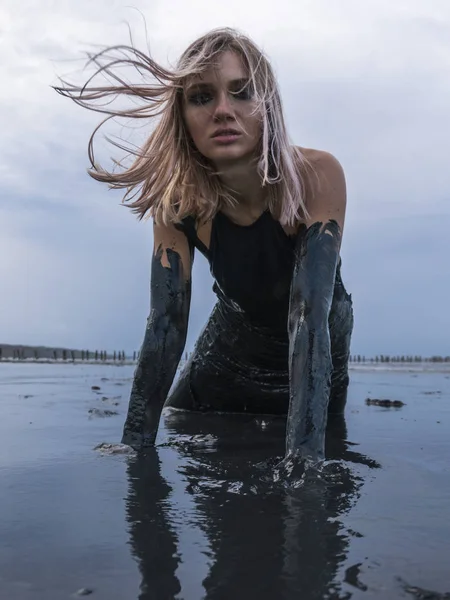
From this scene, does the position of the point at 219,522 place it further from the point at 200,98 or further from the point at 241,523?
the point at 200,98

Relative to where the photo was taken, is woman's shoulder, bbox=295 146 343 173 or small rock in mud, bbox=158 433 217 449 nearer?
small rock in mud, bbox=158 433 217 449

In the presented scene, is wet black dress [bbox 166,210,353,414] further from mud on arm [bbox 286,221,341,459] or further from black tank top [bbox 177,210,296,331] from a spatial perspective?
mud on arm [bbox 286,221,341,459]

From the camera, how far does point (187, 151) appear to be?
9.45ft

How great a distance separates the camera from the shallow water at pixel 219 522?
1070mm

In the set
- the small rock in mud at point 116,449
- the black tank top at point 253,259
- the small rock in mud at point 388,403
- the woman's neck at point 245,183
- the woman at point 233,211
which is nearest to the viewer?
the small rock in mud at point 116,449

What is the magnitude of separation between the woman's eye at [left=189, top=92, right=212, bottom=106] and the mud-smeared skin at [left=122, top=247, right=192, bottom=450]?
697mm

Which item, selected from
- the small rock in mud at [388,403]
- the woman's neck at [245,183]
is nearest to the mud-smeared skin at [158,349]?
the woman's neck at [245,183]

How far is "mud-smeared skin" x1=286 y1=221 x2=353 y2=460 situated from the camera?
2059mm

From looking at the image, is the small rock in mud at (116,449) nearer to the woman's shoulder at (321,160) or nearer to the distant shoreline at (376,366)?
the woman's shoulder at (321,160)

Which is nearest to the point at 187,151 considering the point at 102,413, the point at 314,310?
the point at 314,310

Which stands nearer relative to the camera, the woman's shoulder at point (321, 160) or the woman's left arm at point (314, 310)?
the woman's left arm at point (314, 310)

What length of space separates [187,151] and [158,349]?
37.0 inches

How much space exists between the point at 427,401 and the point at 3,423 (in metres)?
3.74

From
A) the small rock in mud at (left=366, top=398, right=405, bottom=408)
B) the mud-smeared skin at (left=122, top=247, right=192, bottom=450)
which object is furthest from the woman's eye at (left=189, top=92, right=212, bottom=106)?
the small rock in mud at (left=366, top=398, right=405, bottom=408)
